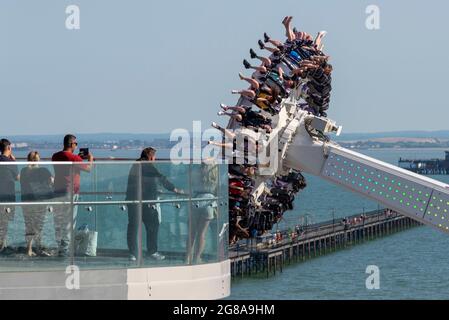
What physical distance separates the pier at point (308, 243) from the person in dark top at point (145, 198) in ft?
238

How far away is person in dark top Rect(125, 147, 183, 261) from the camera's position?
1357 cm

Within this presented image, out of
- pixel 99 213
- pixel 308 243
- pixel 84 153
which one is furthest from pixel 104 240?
pixel 308 243

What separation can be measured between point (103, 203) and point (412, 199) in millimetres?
15638

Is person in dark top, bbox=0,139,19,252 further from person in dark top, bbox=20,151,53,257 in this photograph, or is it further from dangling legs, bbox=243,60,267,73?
dangling legs, bbox=243,60,267,73

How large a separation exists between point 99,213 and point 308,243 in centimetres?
9360

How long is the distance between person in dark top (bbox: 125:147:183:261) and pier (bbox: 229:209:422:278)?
72.6 metres

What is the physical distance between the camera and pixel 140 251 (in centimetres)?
1372

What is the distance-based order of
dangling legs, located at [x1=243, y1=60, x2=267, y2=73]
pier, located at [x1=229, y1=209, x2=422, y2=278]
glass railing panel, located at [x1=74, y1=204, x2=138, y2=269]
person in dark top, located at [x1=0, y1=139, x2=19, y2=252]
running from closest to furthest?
person in dark top, located at [x1=0, y1=139, x2=19, y2=252] → glass railing panel, located at [x1=74, y1=204, x2=138, y2=269] → dangling legs, located at [x1=243, y1=60, x2=267, y2=73] → pier, located at [x1=229, y1=209, x2=422, y2=278]

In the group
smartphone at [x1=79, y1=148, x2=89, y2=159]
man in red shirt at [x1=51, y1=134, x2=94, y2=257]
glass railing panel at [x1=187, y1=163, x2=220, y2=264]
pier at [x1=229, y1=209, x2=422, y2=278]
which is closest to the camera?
man in red shirt at [x1=51, y1=134, x2=94, y2=257]

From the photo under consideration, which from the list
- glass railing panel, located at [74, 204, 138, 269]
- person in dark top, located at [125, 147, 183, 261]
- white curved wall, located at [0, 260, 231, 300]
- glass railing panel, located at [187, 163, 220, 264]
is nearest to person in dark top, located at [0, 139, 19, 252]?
white curved wall, located at [0, 260, 231, 300]

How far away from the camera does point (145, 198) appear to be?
13625mm

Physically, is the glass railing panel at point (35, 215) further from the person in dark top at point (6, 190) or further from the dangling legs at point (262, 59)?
the dangling legs at point (262, 59)

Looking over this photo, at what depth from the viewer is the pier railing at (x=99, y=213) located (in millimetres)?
13305

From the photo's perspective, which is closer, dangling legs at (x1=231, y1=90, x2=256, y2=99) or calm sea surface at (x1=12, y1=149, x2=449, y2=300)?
dangling legs at (x1=231, y1=90, x2=256, y2=99)
